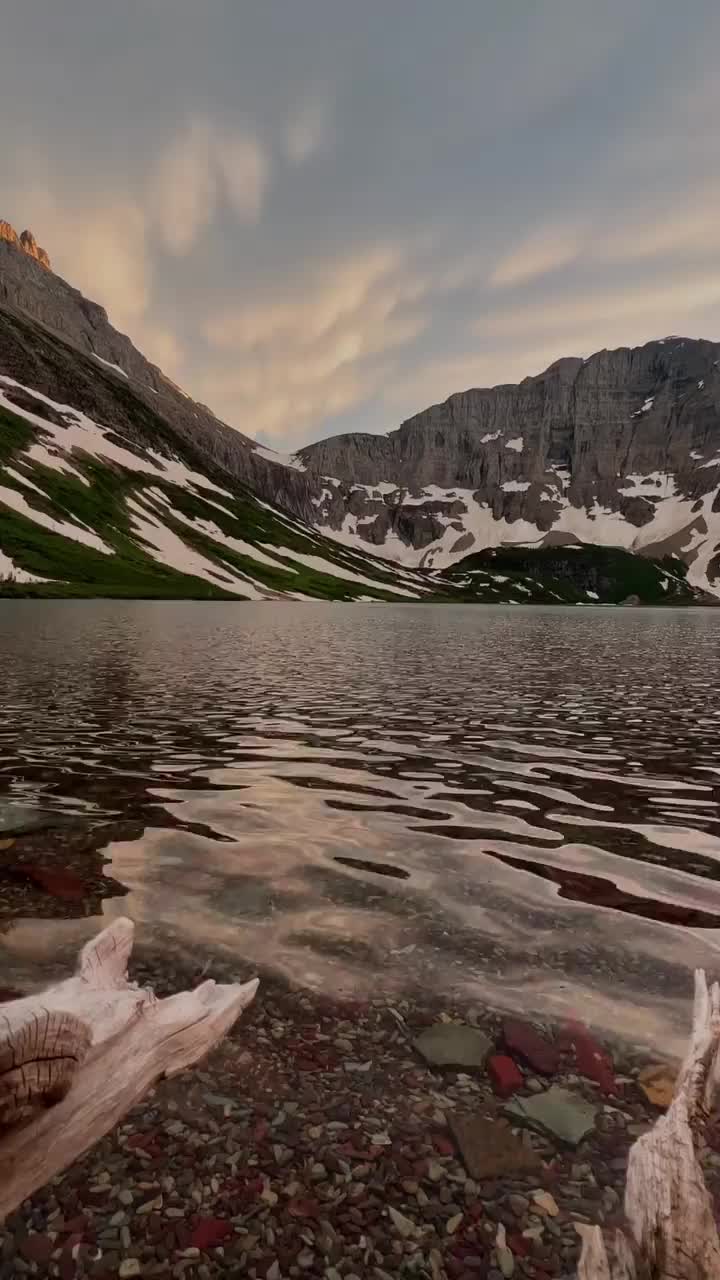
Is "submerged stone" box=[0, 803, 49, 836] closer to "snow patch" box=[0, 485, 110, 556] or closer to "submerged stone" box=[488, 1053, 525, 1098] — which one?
"submerged stone" box=[488, 1053, 525, 1098]

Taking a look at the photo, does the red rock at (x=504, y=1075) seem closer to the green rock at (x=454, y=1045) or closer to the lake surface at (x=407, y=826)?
the green rock at (x=454, y=1045)

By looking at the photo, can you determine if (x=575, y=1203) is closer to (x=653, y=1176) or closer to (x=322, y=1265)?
(x=653, y=1176)

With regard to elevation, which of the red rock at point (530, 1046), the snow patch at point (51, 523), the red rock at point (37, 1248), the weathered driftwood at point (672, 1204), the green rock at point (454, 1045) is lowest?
the green rock at point (454, 1045)

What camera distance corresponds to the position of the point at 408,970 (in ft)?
25.8

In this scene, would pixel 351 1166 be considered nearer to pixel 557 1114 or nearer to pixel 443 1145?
pixel 443 1145

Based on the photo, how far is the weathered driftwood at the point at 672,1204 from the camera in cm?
383

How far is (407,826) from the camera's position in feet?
43.6

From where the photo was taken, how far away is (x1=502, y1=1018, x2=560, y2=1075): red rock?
6199 mm

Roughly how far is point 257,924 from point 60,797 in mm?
7614

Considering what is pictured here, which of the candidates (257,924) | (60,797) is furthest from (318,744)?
(257,924)

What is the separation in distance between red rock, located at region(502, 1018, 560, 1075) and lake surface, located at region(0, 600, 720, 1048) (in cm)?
35

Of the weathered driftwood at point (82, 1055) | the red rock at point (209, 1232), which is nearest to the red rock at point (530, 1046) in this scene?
the weathered driftwood at point (82, 1055)

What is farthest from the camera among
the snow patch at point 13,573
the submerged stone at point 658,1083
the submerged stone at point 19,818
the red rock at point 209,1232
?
the snow patch at point 13,573

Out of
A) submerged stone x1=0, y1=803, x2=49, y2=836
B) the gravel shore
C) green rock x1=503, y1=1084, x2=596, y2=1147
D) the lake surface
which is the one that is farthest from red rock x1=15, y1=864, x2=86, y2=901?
green rock x1=503, y1=1084, x2=596, y2=1147
